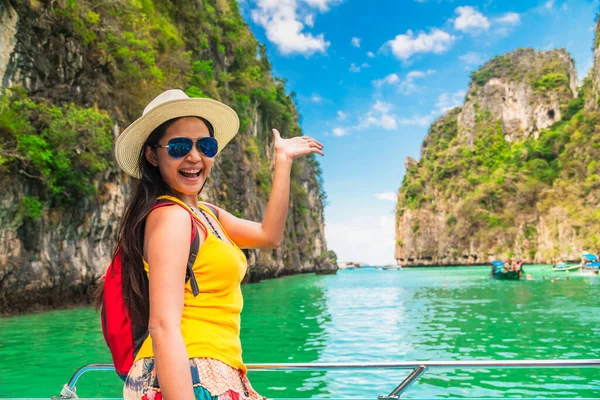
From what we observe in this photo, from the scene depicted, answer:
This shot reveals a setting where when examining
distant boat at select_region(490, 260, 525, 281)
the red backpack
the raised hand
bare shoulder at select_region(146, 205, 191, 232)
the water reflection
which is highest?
the raised hand

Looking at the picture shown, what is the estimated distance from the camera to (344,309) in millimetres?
16172

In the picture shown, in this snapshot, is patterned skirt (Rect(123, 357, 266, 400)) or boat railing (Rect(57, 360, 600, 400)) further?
boat railing (Rect(57, 360, 600, 400))

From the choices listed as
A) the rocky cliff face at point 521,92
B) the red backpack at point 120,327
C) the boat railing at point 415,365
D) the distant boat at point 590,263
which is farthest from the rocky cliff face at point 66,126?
the rocky cliff face at point 521,92

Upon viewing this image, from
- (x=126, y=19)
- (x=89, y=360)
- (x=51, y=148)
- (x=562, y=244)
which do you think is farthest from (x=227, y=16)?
(x=562, y=244)

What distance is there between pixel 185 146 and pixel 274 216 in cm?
43

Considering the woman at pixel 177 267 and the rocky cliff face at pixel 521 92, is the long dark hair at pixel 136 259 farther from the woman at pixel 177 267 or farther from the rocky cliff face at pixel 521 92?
the rocky cliff face at pixel 521 92

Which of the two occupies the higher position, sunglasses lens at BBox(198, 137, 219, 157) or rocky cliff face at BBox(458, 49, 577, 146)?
rocky cliff face at BBox(458, 49, 577, 146)

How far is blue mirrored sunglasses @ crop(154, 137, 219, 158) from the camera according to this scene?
138 cm

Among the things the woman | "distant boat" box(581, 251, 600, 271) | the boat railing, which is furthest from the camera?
"distant boat" box(581, 251, 600, 271)

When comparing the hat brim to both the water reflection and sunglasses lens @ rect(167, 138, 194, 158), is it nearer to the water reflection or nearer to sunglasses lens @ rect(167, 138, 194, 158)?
sunglasses lens @ rect(167, 138, 194, 158)

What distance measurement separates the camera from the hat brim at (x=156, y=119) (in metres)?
1.36

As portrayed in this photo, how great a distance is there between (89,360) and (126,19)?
13.3 metres

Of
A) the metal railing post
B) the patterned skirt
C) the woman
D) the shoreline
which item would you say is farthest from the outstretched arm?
the shoreline

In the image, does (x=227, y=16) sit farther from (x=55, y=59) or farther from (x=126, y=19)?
(x=55, y=59)
